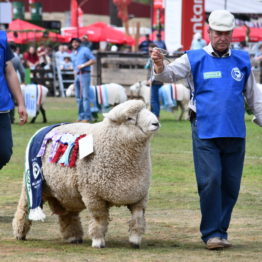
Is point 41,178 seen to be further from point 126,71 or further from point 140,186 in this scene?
point 126,71

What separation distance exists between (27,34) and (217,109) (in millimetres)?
36029

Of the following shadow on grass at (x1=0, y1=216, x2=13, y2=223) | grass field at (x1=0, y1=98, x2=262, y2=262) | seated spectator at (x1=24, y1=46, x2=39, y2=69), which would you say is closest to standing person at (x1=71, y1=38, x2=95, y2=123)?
grass field at (x1=0, y1=98, x2=262, y2=262)

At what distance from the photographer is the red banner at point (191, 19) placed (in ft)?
97.7

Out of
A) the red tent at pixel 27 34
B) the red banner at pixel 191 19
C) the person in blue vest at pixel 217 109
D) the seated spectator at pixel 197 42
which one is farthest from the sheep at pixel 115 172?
the red tent at pixel 27 34

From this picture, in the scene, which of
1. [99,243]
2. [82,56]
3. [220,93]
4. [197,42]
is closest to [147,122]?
[220,93]

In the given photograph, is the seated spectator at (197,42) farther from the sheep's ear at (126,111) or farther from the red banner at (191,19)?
the sheep's ear at (126,111)

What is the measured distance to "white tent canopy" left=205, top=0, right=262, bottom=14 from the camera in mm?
35125

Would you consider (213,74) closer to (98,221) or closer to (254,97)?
(254,97)

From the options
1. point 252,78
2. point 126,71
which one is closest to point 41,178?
point 252,78

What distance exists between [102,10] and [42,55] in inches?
1316

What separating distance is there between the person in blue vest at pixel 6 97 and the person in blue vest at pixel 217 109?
1415 mm

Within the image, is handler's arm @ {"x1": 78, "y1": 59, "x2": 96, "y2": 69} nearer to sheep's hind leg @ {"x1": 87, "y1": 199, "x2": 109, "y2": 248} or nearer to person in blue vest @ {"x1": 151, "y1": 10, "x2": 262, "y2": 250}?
person in blue vest @ {"x1": 151, "y1": 10, "x2": 262, "y2": 250}

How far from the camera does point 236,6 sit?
36500 mm

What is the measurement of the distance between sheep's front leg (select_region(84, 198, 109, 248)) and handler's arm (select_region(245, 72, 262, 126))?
1.49 meters
